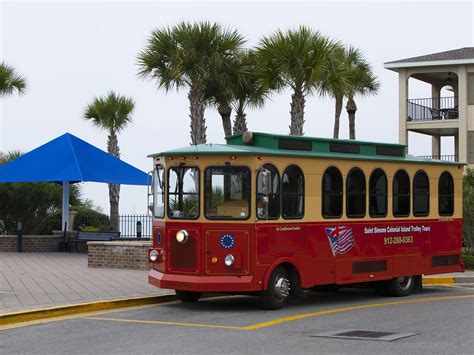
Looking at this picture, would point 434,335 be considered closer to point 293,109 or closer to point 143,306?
point 143,306

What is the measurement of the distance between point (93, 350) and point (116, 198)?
1299 inches

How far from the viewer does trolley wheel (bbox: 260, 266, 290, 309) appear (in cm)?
1488

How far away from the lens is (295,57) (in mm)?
29016

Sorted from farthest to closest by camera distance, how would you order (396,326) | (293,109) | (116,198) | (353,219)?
(116,198) → (293,109) → (353,219) → (396,326)

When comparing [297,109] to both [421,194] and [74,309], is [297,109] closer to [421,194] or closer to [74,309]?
[421,194]

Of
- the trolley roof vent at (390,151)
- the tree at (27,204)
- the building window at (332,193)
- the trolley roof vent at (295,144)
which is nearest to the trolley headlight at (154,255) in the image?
the trolley roof vent at (295,144)

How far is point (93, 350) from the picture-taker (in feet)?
35.9

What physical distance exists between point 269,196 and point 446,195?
208 inches

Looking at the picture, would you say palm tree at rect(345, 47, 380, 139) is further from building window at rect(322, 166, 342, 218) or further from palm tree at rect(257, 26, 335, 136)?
building window at rect(322, 166, 342, 218)

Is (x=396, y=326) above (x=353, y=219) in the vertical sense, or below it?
below

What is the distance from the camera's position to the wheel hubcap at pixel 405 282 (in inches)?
696

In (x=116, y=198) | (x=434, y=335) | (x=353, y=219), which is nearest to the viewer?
(x=434, y=335)

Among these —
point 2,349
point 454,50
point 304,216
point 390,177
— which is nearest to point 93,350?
point 2,349

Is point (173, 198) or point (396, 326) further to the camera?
point (173, 198)
